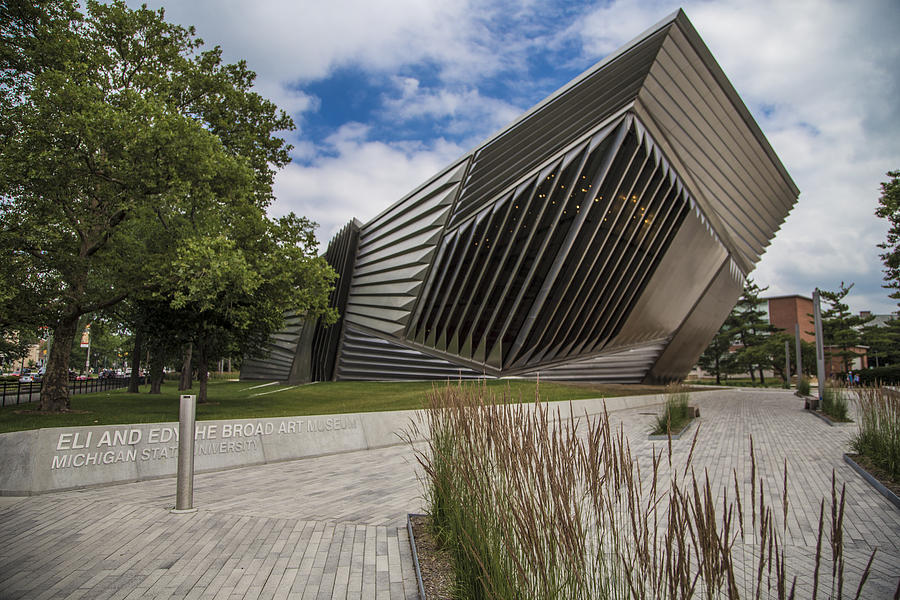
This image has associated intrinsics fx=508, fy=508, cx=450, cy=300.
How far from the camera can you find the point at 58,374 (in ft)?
47.2

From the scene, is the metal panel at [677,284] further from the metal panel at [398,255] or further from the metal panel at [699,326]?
the metal panel at [398,255]

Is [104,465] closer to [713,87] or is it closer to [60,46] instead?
[60,46]

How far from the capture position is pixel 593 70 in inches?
776

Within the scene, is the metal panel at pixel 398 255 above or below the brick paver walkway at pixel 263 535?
above

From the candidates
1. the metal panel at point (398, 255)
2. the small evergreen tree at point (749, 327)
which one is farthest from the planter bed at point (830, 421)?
the small evergreen tree at point (749, 327)

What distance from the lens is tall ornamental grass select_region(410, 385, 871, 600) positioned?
1.92 meters

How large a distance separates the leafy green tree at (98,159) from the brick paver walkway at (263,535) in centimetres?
830

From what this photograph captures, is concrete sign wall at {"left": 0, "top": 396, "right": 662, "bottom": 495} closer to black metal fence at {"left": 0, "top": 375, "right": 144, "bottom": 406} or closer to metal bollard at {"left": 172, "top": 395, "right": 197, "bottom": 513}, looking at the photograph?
metal bollard at {"left": 172, "top": 395, "right": 197, "bottom": 513}

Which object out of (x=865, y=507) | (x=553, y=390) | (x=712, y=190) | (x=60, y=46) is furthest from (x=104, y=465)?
(x=712, y=190)

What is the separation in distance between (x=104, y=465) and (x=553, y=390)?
703 inches

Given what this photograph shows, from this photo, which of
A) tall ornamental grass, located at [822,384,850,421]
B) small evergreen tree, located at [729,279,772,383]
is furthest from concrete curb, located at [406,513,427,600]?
A: small evergreen tree, located at [729,279,772,383]

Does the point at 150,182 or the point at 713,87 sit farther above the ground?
the point at 713,87

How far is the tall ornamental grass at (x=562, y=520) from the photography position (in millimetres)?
1918

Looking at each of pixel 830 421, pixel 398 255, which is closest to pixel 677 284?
pixel 830 421
